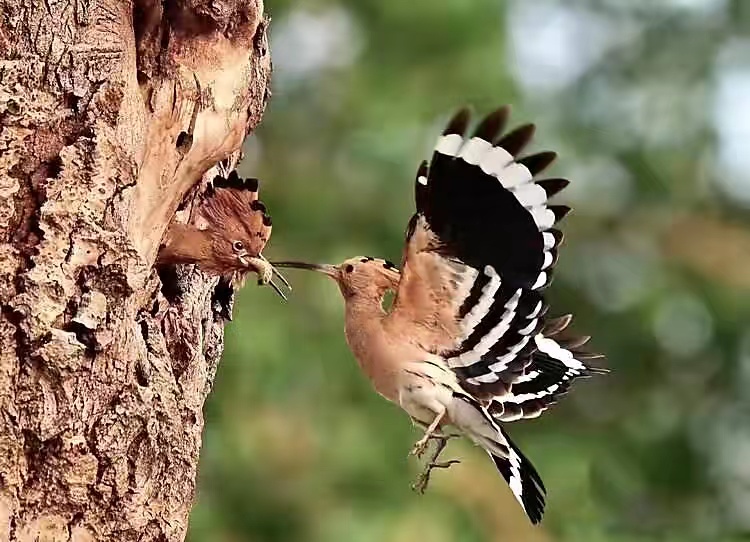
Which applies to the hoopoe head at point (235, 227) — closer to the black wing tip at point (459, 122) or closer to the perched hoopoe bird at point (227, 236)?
the perched hoopoe bird at point (227, 236)

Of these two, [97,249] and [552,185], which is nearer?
[97,249]

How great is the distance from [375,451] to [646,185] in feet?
4.87

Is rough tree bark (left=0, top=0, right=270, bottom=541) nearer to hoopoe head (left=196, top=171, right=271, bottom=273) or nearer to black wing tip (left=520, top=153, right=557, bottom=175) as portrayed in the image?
hoopoe head (left=196, top=171, right=271, bottom=273)

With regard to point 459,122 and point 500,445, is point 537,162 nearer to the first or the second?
point 459,122

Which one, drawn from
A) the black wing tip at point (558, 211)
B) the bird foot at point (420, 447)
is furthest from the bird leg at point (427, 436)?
the black wing tip at point (558, 211)

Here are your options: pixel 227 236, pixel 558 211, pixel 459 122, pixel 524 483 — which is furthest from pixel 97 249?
pixel 524 483

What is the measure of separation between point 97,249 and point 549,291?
249 cm

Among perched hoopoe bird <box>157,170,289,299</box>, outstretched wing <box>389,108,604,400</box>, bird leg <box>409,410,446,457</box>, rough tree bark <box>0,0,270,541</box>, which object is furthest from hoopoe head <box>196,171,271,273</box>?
bird leg <box>409,410,446,457</box>

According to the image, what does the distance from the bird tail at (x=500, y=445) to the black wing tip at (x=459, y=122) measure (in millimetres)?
358

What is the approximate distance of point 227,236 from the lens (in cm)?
160

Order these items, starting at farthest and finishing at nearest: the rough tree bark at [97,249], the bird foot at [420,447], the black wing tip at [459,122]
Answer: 1. the bird foot at [420,447]
2. the black wing tip at [459,122]
3. the rough tree bark at [97,249]

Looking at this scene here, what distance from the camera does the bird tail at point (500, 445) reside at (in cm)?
157

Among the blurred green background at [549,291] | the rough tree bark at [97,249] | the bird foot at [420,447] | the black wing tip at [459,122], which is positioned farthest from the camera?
the blurred green background at [549,291]

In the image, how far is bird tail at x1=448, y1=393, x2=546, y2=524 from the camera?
1566 mm
